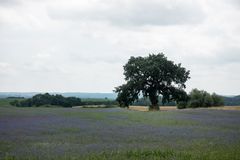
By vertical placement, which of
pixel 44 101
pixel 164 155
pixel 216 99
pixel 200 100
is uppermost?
pixel 216 99

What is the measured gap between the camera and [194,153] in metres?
15.1

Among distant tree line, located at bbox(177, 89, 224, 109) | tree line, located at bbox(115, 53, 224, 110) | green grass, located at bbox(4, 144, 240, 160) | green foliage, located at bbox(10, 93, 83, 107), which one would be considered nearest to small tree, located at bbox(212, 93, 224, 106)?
distant tree line, located at bbox(177, 89, 224, 109)

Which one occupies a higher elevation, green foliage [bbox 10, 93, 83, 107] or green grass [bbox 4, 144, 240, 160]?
green foliage [bbox 10, 93, 83, 107]

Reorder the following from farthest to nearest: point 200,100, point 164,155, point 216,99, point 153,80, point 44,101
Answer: point 216,99 → point 200,100 → point 44,101 → point 153,80 → point 164,155

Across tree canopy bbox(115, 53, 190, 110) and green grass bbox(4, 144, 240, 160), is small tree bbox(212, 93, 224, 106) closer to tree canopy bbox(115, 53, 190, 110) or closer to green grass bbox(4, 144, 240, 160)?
tree canopy bbox(115, 53, 190, 110)

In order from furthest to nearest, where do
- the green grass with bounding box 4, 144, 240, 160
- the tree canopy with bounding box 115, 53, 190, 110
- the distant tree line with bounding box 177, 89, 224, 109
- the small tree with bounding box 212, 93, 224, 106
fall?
the small tree with bounding box 212, 93, 224, 106 < the distant tree line with bounding box 177, 89, 224, 109 < the tree canopy with bounding box 115, 53, 190, 110 < the green grass with bounding box 4, 144, 240, 160

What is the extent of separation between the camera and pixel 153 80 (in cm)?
7881

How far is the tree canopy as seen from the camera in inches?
3054

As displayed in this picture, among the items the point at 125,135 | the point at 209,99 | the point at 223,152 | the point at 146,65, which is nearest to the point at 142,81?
the point at 146,65

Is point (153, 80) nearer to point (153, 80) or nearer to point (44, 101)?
point (153, 80)

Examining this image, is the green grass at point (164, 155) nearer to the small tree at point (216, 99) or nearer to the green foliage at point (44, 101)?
the green foliage at point (44, 101)

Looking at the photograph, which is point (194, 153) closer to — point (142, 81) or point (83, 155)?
point (83, 155)

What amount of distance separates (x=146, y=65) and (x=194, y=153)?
62.5 metres

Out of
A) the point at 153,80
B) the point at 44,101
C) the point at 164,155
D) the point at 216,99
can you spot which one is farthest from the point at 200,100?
the point at 164,155
